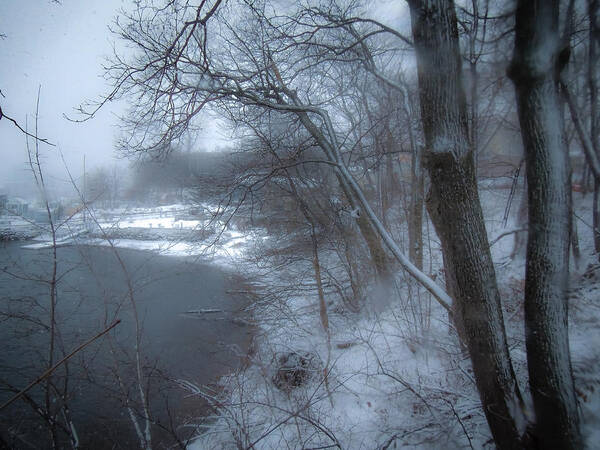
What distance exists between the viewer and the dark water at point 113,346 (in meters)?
3.98

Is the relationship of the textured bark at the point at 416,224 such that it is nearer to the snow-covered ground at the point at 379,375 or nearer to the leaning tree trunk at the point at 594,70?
the snow-covered ground at the point at 379,375

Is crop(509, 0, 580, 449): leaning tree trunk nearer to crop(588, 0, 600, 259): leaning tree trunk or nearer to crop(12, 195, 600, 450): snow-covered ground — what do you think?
crop(12, 195, 600, 450): snow-covered ground

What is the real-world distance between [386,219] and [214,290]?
24.7ft

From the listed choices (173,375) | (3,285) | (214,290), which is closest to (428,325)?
(173,375)

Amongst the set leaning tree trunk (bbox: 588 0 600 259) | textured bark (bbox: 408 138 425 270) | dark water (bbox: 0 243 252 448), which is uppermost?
leaning tree trunk (bbox: 588 0 600 259)

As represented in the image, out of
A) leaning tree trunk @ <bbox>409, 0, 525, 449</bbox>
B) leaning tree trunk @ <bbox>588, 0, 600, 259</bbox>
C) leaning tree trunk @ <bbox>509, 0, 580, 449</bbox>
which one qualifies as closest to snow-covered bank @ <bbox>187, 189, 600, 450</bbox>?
leaning tree trunk @ <bbox>509, 0, 580, 449</bbox>

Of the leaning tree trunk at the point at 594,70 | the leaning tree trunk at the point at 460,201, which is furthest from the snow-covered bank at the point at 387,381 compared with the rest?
→ the leaning tree trunk at the point at 594,70

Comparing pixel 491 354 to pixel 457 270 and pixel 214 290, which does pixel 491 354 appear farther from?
pixel 214 290

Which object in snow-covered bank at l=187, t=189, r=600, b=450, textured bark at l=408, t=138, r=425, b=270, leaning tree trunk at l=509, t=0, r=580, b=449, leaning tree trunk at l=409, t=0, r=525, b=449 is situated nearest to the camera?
leaning tree trunk at l=509, t=0, r=580, b=449

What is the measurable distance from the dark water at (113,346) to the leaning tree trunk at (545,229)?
3.21 meters

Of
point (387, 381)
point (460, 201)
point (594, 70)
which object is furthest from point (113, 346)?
point (594, 70)

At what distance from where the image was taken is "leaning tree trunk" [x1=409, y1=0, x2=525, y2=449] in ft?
6.53

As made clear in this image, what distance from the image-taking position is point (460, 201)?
2.05 meters

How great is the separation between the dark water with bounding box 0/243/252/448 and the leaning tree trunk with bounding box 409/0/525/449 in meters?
2.92
